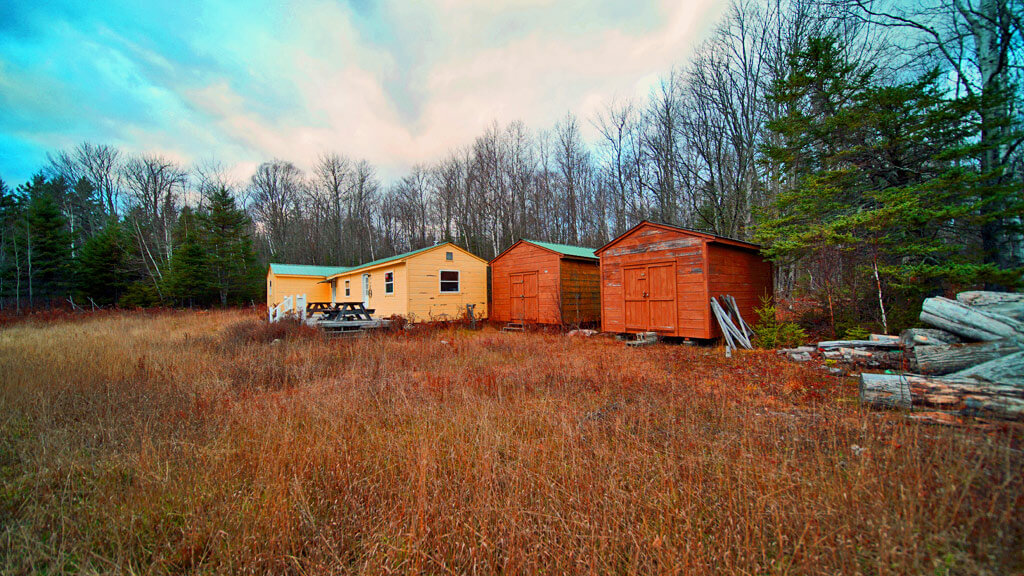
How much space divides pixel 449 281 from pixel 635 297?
8651 millimetres

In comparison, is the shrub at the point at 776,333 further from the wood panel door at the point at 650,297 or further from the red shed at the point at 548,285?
the red shed at the point at 548,285

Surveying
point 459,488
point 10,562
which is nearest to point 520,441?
point 459,488

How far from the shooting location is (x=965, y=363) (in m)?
4.57

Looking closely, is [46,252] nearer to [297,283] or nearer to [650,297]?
[297,283]

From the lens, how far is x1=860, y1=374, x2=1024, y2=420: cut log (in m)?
3.21

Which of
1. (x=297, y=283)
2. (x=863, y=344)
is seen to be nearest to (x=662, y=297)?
(x=863, y=344)

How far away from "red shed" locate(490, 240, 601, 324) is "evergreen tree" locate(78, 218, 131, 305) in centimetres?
2772

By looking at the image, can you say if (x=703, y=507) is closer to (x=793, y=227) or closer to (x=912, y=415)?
(x=912, y=415)

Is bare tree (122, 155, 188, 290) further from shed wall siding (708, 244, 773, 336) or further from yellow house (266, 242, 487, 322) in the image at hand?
shed wall siding (708, 244, 773, 336)

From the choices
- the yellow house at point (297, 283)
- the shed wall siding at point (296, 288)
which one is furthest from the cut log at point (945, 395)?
the shed wall siding at point (296, 288)

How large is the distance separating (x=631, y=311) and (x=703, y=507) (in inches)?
335

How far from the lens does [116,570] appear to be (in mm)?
1873

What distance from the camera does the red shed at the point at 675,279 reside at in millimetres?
9117

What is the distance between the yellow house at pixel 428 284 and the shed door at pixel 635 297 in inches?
312
